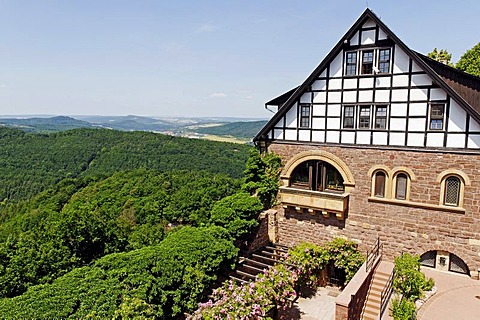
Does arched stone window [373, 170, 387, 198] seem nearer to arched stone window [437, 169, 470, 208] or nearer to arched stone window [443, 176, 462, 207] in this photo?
arched stone window [437, 169, 470, 208]

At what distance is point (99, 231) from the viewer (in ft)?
47.5

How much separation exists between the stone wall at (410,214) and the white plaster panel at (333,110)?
1.23 m

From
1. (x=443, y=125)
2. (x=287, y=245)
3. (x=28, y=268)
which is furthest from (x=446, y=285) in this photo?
(x=28, y=268)

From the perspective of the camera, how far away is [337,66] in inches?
493

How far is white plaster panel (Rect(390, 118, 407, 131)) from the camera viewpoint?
453 inches

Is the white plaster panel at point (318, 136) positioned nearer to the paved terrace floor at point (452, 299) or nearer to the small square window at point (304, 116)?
the small square window at point (304, 116)

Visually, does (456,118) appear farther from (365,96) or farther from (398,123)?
(365,96)

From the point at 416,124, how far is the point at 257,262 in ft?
23.3

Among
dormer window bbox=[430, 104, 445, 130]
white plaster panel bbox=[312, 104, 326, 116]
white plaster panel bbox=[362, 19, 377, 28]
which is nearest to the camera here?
dormer window bbox=[430, 104, 445, 130]

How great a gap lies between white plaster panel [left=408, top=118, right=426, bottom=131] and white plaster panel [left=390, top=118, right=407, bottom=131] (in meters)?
0.16

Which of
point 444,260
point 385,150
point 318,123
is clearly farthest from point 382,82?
point 444,260

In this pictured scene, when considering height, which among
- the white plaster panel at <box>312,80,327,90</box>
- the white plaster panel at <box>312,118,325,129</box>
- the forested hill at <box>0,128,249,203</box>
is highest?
the white plaster panel at <box>312,80,327,90</box>

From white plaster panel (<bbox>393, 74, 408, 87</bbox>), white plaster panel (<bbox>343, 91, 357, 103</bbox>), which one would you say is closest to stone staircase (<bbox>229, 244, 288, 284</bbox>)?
white plaster panel (<bbox>343, 91, 357, 103</bbox>)

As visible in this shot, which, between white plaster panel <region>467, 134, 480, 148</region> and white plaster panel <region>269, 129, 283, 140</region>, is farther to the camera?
white plaster panel <region>269, 129, 283, 140</region>
